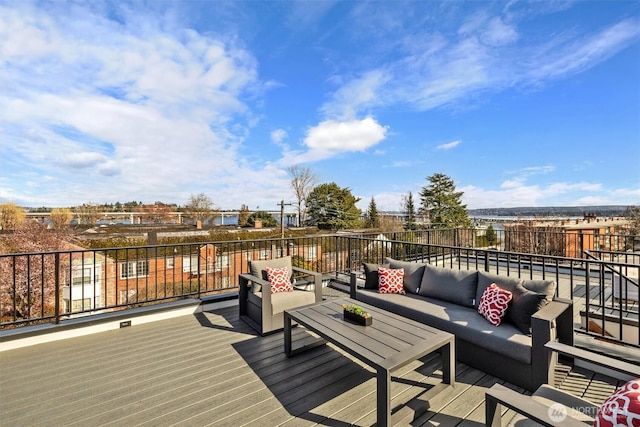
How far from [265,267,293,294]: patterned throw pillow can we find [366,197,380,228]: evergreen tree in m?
22.0

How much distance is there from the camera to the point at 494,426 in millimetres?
1475

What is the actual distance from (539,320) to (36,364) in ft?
15.0

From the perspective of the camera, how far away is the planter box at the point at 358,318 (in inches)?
98.6

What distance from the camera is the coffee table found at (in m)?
1.80

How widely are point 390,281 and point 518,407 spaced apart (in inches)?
97.3

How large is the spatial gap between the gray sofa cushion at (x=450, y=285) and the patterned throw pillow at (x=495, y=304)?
0.34 m

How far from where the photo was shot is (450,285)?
10.9ft

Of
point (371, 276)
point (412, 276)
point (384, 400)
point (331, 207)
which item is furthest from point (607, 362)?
point (331, 207)

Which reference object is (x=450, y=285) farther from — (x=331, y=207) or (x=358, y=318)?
(x=331, y=207)

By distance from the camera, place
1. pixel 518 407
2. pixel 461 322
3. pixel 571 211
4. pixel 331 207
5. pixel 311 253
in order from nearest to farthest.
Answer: pixel 518 407
pixel 461 322
pixel 311 253
pixel 571 211
pixel 331 207

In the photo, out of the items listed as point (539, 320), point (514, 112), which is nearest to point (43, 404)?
point (539, 320)

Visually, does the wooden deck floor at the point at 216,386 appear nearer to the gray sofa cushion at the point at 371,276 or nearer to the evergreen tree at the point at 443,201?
the gray sofa cushion at the point at 371,276

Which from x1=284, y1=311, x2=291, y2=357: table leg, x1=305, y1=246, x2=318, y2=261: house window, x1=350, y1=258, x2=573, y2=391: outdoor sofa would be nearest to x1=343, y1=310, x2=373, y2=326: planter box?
x1=284, y1=311, x2=291, y2=357: table leg

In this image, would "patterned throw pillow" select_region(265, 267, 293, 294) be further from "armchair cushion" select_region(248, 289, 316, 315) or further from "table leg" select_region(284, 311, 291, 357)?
"table leg" select_region(284, 311, 291, 357)
